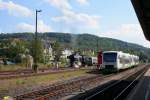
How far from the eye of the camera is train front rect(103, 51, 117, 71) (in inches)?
2048

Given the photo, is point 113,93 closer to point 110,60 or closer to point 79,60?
point 110,60

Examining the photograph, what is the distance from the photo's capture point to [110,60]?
52344mm

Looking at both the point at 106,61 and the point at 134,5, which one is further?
the point at 106,61

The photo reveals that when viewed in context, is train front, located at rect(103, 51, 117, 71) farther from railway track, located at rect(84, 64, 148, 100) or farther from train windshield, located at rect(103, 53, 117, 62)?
railway track, located at rect(84, 64, 148, 100)

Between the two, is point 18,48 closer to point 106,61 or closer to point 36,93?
point 106,61

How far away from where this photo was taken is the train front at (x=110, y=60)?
2048 inches

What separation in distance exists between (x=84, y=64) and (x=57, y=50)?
48.0 meters

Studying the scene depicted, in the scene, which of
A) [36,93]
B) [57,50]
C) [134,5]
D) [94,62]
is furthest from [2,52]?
[134,5]

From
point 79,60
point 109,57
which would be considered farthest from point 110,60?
point 79,60

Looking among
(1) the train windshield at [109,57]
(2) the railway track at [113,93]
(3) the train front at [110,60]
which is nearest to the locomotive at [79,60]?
(3) the train front at [110,60]

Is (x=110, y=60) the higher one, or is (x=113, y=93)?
(x=110, y=60)

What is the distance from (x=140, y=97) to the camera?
2386 cm

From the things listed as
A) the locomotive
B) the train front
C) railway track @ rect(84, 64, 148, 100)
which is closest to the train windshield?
the train front

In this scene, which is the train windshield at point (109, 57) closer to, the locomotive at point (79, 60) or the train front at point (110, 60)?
the train front at point (110, 60)
